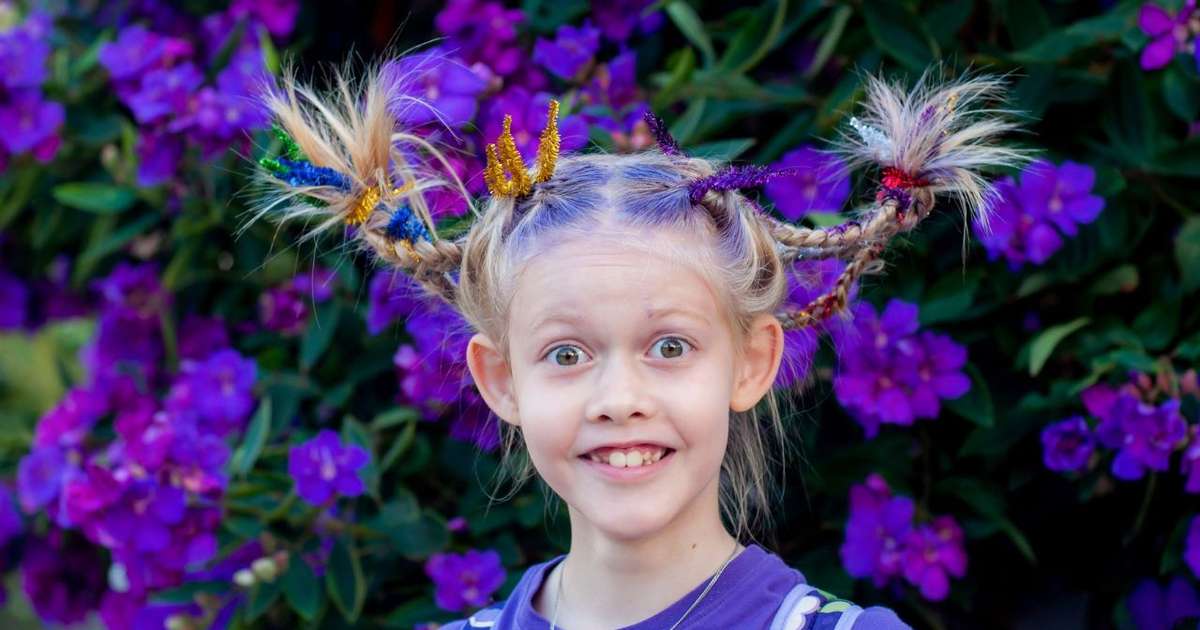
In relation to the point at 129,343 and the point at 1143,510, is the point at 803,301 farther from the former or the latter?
the point at 129,343

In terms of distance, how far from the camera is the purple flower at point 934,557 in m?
1.73

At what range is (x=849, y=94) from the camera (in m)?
1.88

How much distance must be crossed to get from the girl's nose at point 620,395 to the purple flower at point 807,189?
0.63 meters

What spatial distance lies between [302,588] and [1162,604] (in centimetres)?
111

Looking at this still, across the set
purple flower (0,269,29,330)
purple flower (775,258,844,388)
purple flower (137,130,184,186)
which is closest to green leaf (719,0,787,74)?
purple flower (775,258,844,388)

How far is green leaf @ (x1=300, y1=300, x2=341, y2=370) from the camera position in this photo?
82.6 inches

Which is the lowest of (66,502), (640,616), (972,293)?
(640,616)

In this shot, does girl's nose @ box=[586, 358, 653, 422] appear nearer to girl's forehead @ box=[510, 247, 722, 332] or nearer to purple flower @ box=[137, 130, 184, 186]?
girl's forehead @ box=[510, 247, 722, 332]

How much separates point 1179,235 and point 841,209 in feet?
1.38

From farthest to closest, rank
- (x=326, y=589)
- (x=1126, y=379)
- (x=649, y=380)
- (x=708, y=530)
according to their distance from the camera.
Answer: (x=326, y=589), (x=1126, y=379), (x=708, y=530), (x=649, y=380)

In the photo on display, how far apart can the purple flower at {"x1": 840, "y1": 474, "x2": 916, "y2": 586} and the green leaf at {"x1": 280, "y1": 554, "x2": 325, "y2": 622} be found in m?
0.70

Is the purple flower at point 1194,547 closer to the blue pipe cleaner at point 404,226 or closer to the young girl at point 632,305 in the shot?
the young girl at point 632,305

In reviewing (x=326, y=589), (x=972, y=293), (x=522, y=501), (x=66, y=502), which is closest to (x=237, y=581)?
(x=326, y=589)

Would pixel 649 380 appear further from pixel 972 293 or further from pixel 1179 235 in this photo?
pixel 1179 235
